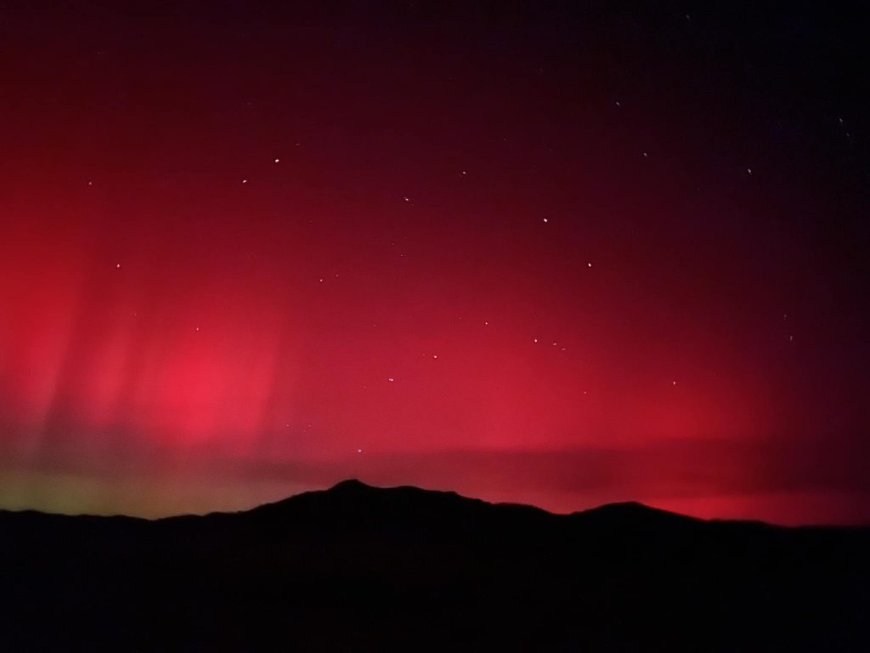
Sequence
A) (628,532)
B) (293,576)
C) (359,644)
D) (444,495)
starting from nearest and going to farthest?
1. (359,644)
2. (293,576)
3. (628,532)
4. (444,495)

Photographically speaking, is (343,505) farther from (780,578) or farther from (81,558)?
(780,578)

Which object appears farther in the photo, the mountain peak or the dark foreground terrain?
the mountain peak

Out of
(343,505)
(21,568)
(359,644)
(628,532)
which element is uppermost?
(343,505)

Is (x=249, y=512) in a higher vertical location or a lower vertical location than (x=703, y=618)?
higher

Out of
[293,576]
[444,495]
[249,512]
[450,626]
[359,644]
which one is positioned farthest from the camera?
[444,495]

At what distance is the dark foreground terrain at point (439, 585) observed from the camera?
6.60 metres

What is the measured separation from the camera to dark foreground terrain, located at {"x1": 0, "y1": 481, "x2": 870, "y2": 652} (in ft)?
21.7

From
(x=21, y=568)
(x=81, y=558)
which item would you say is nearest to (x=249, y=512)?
(x=81, y=558)

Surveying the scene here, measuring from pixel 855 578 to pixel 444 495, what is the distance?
6896 millimetres

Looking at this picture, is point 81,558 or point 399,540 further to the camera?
point 399,540

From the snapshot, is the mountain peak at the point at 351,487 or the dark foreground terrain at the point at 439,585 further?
the mountain peak at the point at 351,487

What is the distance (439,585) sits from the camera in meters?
8.70

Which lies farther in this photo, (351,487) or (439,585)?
(351,487)

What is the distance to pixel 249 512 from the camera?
13078mm
